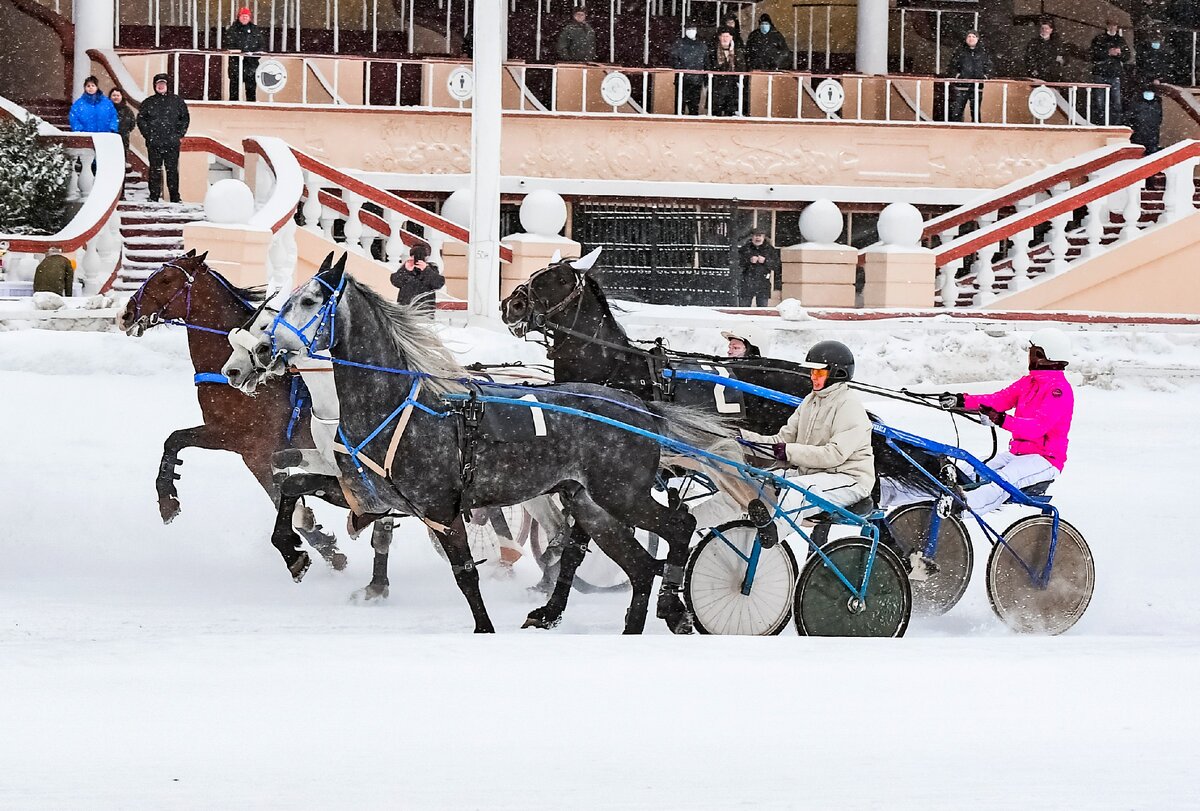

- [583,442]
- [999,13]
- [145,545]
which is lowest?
[145,545]

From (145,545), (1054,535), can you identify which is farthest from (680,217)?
(1054,535)

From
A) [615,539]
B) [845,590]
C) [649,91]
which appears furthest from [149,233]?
[845,590]

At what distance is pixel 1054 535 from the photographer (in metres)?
10.4

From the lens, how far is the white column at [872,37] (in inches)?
1049

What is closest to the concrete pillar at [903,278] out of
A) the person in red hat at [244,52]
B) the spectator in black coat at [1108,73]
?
the spectator in black coat at [1108,73]

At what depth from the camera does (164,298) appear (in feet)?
37.5

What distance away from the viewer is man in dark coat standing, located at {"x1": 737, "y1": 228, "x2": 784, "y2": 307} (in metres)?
21.3

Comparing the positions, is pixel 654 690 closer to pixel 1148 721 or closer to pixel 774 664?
pixel 774 664

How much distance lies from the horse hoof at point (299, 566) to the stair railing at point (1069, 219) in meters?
12.0

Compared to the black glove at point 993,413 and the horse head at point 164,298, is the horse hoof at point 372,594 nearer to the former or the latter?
the horse head at point 164,298

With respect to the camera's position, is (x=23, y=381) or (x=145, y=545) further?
(x=23, y=381)

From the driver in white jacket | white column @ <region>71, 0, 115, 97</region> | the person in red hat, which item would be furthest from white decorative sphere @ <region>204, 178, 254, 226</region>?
the driver in white jacket

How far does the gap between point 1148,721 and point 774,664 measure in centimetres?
159

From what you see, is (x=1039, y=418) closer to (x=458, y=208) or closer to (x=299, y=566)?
(x=299, y=566)
